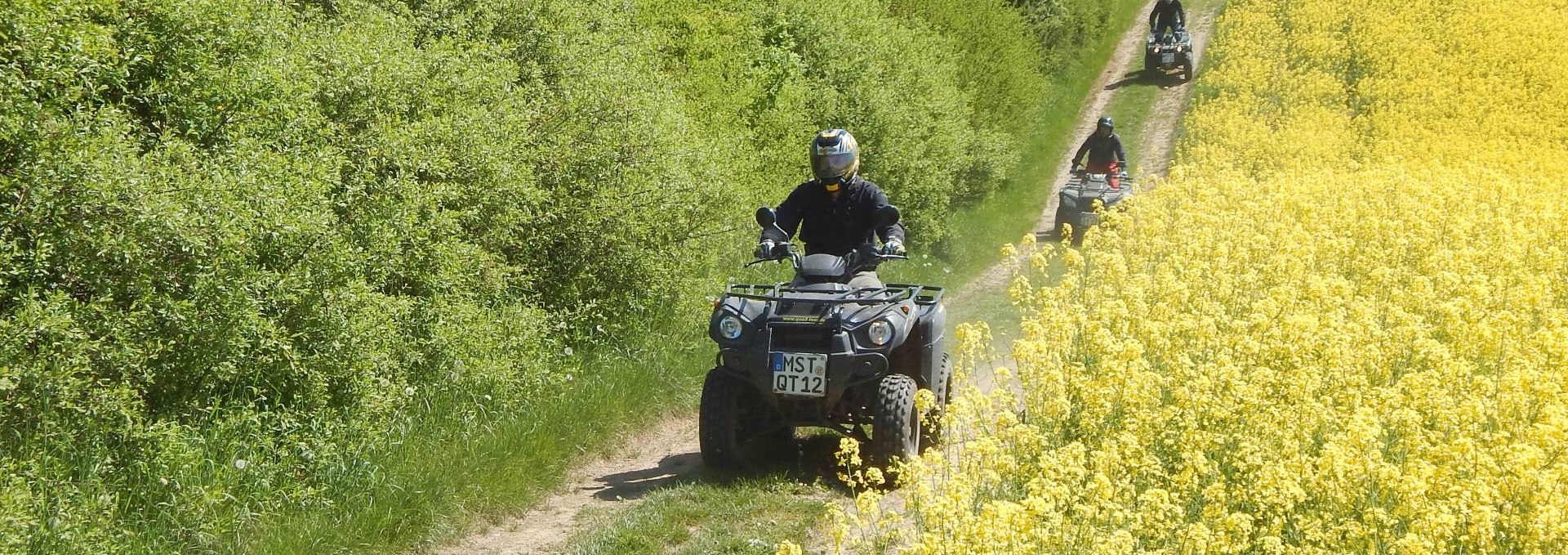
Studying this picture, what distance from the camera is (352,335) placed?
797 centimetres

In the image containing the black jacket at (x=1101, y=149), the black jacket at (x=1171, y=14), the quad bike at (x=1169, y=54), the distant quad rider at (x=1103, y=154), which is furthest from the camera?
the black jacket at (x=1171, y=14)

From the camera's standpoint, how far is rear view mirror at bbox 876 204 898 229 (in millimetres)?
9039

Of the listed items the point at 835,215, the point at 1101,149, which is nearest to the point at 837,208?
the point at 835,215

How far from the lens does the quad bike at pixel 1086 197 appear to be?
20.7 m

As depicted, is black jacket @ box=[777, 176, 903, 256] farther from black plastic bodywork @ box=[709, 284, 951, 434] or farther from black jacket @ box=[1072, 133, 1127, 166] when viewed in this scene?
black jacket @ box=[1072, 133, 1127, 166]

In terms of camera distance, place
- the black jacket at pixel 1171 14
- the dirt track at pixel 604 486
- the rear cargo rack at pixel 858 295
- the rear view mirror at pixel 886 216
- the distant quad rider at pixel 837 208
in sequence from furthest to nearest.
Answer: the black jacket at pixel 1171 14
the distant quad rider at pixel 837 208
the rear view mirror at pixel 886 216
the rear cargo rack at pixel 858 295
the dirt track at pixel 604 486

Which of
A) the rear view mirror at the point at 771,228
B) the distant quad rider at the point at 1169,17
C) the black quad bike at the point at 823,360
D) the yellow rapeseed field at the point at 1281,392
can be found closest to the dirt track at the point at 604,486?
the black quad bike at the point at 823,360

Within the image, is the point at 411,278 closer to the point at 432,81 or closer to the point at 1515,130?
the point at 432,81

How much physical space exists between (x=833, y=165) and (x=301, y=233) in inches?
145

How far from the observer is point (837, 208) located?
9477mm

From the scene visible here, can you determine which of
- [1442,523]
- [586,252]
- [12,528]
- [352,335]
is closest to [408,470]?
[352,335]

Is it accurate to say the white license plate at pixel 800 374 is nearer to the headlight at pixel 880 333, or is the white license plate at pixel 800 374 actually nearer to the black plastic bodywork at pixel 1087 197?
the headlight at pixel 880 333

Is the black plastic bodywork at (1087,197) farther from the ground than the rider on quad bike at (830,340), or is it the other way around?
the rider on quad bike at (830,340)

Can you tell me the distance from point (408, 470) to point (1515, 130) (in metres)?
26.1
